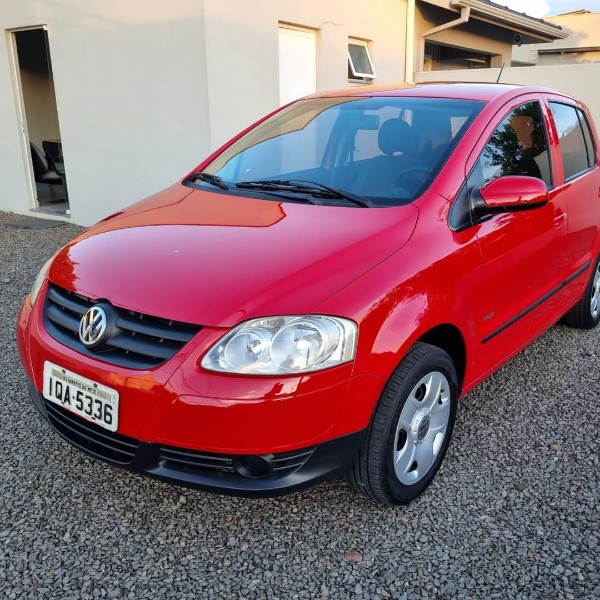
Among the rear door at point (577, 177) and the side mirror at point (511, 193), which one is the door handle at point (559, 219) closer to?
the rear door at point (577, 177)

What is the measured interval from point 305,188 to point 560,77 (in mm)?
9746

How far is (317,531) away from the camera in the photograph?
2.46m

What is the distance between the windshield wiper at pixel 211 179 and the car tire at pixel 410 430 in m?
1.36

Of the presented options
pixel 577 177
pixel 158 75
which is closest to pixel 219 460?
pixel 577 177

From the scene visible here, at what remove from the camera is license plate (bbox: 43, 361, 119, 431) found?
2.21 m

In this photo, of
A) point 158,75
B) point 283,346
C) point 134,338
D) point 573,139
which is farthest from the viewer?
point 158,75

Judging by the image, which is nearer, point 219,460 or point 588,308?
point 219,460

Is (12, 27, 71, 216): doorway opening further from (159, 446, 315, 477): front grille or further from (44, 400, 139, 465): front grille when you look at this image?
(159, 446, 315, 477): front grille

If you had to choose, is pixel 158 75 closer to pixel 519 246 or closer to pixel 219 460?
pixel 519 246

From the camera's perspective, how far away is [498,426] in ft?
10.7

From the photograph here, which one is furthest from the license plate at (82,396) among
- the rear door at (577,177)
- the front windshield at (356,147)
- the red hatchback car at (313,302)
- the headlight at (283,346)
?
the rear door at (577,177)

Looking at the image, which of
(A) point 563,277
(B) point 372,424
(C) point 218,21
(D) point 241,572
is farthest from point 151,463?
(C) point 218,21

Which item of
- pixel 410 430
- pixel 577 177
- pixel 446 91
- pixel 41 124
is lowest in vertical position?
pixel 41 124

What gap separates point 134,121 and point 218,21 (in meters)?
1.57
